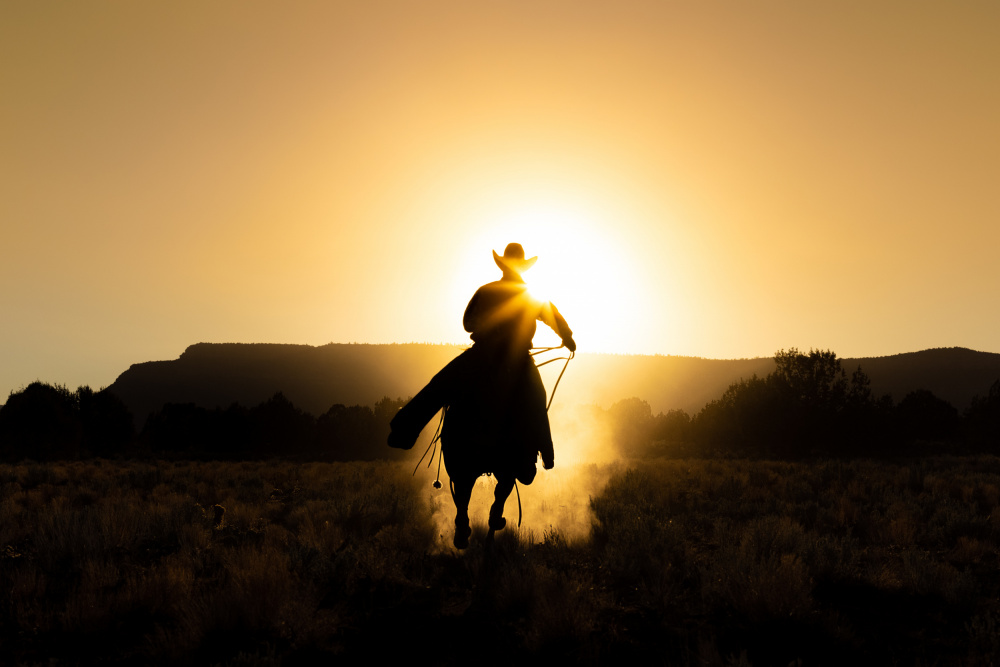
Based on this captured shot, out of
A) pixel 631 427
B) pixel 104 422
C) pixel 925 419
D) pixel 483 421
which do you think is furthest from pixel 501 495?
pixel 104 422

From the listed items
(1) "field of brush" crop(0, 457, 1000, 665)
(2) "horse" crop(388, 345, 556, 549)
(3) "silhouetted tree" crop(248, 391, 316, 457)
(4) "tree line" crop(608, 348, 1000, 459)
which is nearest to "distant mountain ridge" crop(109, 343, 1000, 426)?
(3) "silhouetted tree" crop(248, 391, 316, 457)

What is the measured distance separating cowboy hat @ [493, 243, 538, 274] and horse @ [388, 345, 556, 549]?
0.95m

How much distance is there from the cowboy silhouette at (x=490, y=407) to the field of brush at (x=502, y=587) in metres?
Result: 0.79

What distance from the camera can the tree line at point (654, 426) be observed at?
4134 centimetres

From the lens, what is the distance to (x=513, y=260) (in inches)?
271

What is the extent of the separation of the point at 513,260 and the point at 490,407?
1.62 m

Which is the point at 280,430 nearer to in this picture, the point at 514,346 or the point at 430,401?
the point at 430,401

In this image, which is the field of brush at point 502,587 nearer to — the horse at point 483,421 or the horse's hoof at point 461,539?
the horse's hoof at point 461,539

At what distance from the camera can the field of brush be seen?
13.3 ft

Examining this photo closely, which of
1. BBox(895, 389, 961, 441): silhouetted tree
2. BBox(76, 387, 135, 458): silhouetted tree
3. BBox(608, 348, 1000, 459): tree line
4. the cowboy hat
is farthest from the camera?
BBox(76, 387, 135, 458): silhouetted tree

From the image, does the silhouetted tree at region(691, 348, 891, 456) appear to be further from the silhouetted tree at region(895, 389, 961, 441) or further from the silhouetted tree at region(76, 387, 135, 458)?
the silhouetted tree at region(76, 387, 135, 458)

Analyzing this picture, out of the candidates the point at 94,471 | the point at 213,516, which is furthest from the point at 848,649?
the point at 94,471

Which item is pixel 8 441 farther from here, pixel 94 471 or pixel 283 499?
pixel 283 499

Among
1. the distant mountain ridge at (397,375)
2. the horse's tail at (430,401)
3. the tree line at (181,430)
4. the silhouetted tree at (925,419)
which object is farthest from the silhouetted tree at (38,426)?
the distant mountain ridge at (397,375)
